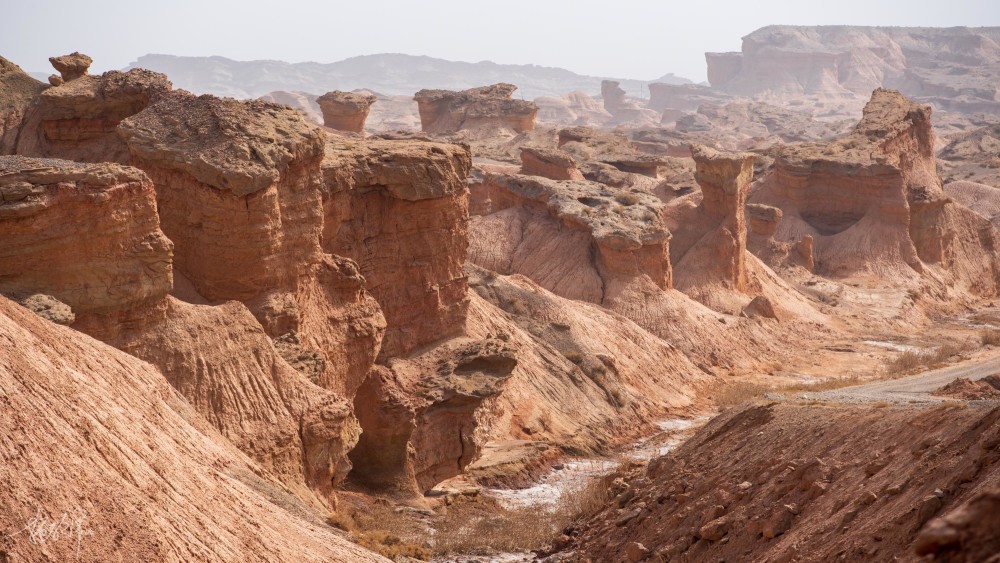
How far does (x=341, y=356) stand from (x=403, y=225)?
11.5ft

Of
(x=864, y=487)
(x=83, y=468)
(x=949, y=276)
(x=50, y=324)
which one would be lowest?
(x=949, y=276)

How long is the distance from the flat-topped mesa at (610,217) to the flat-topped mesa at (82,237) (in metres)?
19.8

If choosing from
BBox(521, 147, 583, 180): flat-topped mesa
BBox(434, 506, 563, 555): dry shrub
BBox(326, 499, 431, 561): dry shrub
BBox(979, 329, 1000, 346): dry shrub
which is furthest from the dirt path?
BBox(521, 147, 583, 180): flat-topped mesa

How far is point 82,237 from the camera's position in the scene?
12.4 meters

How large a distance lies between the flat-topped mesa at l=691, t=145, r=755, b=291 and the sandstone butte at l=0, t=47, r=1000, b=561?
1.78 metres

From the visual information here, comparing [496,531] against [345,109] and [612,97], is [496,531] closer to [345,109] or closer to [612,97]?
[345,109]

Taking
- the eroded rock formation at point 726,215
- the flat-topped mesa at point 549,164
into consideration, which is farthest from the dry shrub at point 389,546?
the flat-topped mesa at point 549,164

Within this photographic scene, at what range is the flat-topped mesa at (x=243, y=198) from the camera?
48.8 feet

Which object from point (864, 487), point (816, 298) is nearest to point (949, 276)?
point (816, 298)

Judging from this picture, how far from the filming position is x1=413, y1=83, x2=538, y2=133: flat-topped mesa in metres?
61.5

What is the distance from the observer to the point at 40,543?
7863mm

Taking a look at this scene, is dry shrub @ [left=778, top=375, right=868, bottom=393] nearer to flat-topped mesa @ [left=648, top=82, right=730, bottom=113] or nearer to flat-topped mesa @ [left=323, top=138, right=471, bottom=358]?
flat-topped mesa @ [left=323, top=138, right=471, bottom=358]

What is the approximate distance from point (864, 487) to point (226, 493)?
619 centimetres

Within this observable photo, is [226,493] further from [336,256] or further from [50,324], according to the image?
[336,256]
